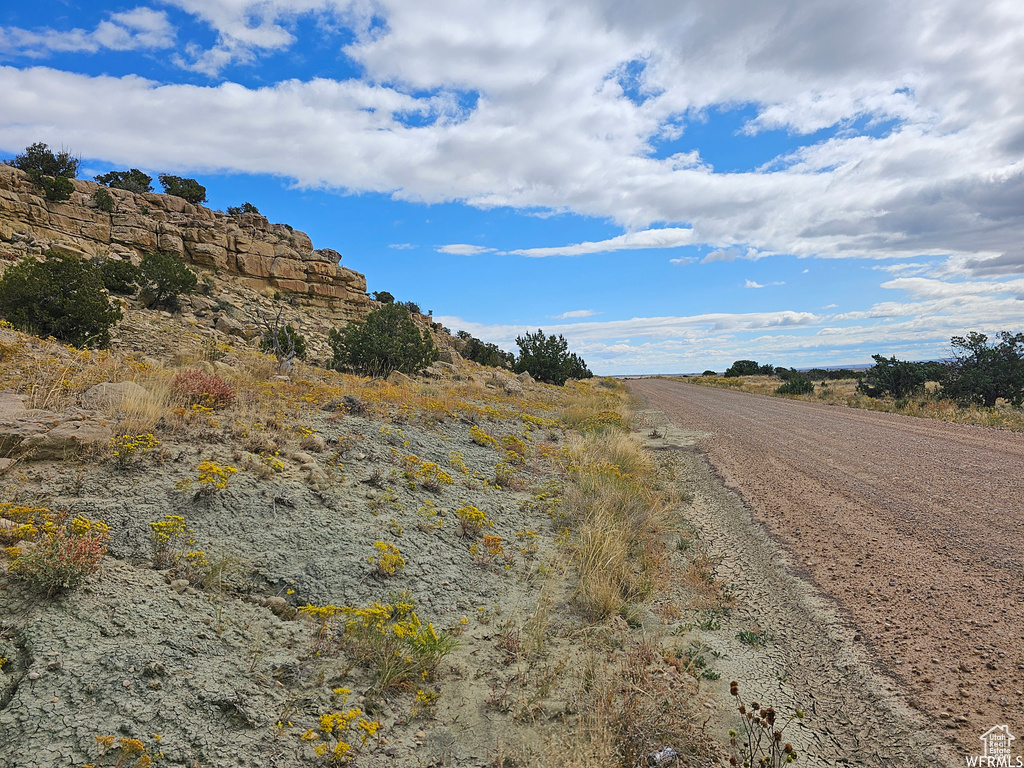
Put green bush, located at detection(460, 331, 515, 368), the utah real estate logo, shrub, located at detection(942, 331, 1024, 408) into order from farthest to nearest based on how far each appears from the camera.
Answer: green bush, located at detection(460, 331, 515, 368) → shrub, located at detection(942, 331, 1024, 408) → the utah real estate logo

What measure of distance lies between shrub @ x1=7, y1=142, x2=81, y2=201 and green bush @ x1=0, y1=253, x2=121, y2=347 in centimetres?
1688

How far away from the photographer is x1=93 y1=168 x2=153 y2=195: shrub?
32.6m

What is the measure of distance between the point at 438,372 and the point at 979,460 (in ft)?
66.3

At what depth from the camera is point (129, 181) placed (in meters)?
33.0

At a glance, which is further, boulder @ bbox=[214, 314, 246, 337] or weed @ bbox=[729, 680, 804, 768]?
boulder @ bbox=[214, 314, 246, 337]

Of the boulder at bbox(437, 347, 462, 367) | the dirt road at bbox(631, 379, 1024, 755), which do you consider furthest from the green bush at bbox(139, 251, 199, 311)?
the dirt road at bbox(631, 379, 1024, 755)

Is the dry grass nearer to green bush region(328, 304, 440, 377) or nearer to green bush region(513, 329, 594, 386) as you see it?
green bush region(328, 304, 440, 377)

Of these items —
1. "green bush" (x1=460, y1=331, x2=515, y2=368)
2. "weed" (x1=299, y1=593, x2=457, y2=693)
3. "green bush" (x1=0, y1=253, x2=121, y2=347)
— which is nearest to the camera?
"weed" (x1=299, y1=593, x2=457, y2=693)

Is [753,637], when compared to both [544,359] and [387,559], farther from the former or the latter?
[544,359]

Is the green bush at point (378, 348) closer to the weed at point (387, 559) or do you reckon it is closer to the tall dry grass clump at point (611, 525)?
the tall dry grass clump at point (611, 525)

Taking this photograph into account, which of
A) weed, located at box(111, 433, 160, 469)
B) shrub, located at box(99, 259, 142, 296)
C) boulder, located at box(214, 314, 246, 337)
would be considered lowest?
weed, located at box(111, 433, 160, 469)

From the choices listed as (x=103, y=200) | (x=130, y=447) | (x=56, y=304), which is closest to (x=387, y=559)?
(x=130, y=447)

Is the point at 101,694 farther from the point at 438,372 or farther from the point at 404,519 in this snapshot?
the point at 438,372

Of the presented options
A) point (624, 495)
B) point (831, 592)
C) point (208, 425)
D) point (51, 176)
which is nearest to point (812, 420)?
point (624, 495)
